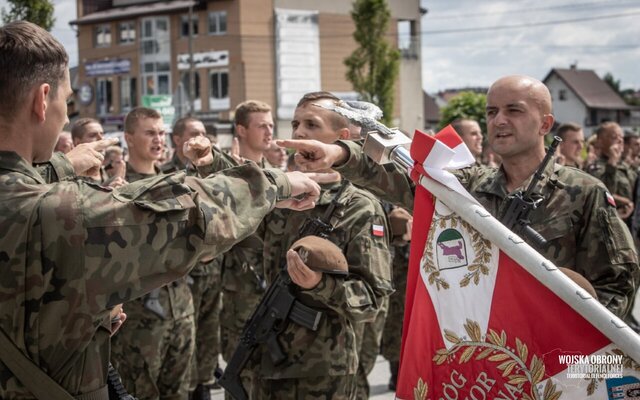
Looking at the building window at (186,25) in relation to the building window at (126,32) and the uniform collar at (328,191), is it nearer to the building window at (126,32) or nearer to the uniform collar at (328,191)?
the building window at (126,32)

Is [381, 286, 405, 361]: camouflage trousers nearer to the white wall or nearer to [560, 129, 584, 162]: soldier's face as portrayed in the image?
[560, 129, 584, 162]: soldier's face

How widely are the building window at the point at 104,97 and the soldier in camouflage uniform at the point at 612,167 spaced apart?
45833mm

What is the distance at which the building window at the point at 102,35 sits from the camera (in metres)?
53.0

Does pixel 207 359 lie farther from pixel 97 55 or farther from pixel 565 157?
pixel 97 55

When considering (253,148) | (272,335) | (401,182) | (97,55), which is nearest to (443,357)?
(401,182)

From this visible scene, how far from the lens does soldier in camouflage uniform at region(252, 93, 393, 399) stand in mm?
4172

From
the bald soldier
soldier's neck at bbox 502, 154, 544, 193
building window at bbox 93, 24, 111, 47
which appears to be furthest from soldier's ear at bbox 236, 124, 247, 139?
building window at bbox 93, 24, 111, 47

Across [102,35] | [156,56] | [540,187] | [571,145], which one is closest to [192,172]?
[540,187]

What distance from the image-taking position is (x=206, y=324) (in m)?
7.84

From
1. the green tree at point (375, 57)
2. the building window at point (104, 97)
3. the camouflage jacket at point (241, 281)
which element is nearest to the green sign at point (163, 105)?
the camouflage jacket at point (241, 281)

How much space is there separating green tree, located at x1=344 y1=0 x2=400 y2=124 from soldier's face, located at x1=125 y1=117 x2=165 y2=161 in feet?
122

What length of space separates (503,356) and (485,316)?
0.15 meters

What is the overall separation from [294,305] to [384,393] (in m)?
3.56

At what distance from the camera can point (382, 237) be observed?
4527 millimetres
